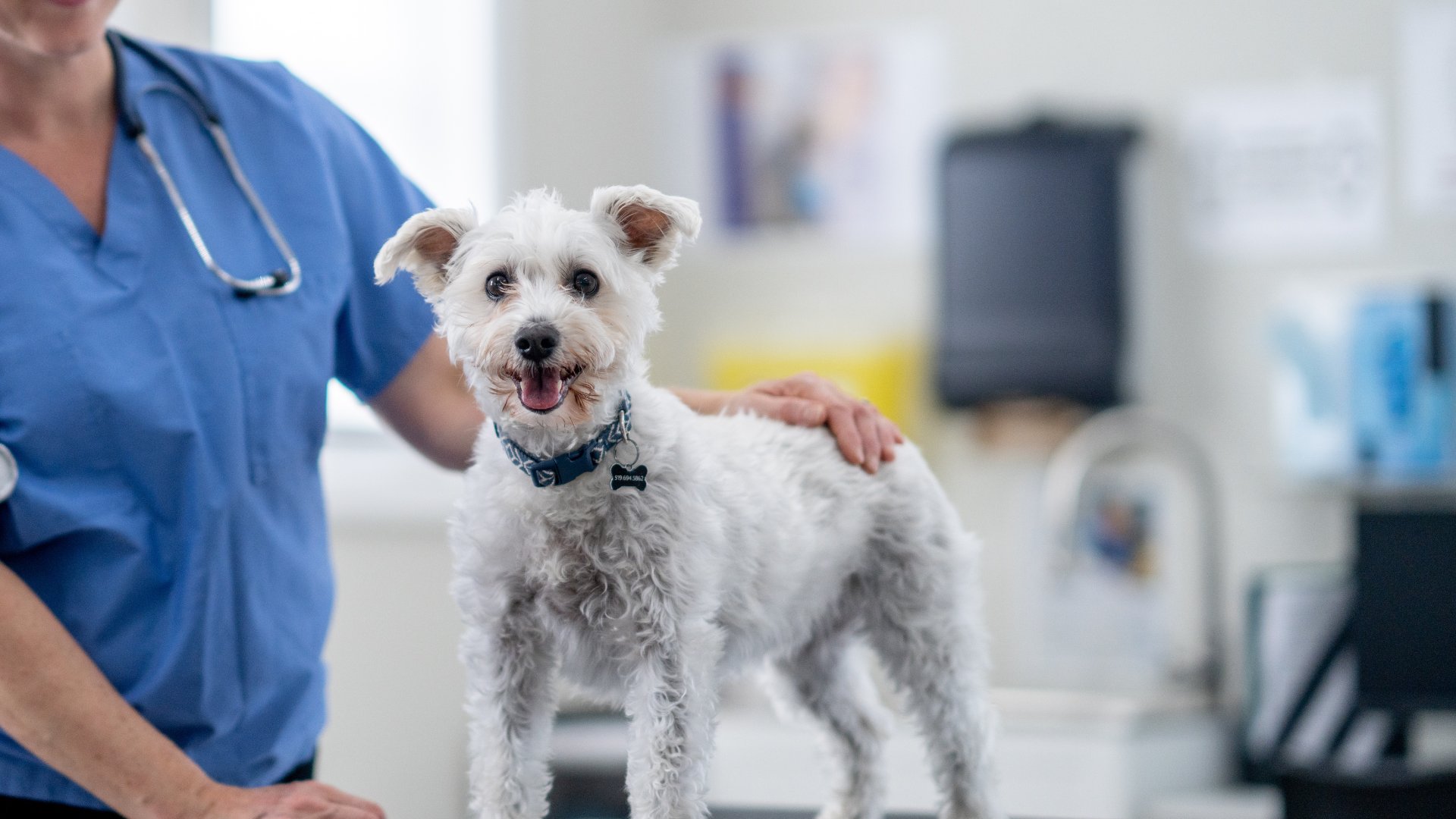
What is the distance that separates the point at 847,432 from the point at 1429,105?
8.74 feet

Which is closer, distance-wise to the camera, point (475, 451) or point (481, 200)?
point (475, 451)

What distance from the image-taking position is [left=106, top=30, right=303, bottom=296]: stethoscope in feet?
3.71

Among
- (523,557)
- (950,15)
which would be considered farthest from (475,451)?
(950,15)

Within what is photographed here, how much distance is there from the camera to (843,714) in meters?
1.10

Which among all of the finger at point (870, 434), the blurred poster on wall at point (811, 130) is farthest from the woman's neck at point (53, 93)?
the blurred poster on wall at point (811, 130)

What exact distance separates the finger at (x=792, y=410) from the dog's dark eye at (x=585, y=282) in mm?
251

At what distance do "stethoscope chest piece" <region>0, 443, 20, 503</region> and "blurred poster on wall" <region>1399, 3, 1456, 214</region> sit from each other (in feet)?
9.78

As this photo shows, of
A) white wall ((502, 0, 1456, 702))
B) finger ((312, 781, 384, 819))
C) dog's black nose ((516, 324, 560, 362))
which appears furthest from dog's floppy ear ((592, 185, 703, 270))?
white wall ((502, 0, 1456, 702))

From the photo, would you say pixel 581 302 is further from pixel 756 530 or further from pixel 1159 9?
pixel 1159 9

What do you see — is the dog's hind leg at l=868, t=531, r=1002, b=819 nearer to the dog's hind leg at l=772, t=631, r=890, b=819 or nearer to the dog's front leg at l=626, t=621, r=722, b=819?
the dog's hind leg at l=772, t=631, r=890, b=819

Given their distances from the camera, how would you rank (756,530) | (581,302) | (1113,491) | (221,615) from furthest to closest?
(1113,491)
(221,615)
(756,530)
(581,302)

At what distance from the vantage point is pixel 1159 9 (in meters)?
3.29

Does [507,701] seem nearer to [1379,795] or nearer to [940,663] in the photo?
[940,663]

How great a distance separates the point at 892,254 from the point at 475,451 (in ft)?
8.81
